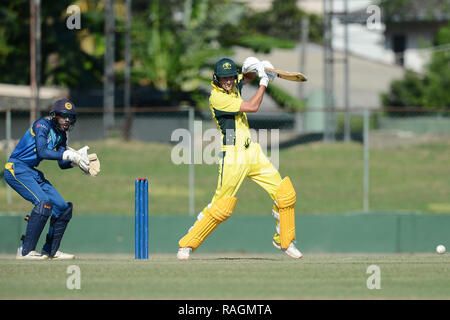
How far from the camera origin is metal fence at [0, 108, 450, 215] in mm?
17453

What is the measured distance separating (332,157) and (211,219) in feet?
A: 38.2

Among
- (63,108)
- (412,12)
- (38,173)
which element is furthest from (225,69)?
(412,12)

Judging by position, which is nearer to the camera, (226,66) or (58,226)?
(226,66)

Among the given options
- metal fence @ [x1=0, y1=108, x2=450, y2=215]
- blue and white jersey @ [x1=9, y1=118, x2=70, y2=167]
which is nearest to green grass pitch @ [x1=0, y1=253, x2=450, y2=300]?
blue and white jersey @ [x1=9, y1=118, x2=70, y2=167]

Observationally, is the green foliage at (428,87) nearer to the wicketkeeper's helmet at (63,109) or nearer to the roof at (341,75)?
the roof at (341,75)

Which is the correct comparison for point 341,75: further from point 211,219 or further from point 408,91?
point 211,219

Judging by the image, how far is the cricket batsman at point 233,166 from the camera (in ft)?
28.9

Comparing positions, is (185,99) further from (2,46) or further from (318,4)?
(318,4)

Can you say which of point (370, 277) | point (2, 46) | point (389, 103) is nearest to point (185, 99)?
point (2, 46)

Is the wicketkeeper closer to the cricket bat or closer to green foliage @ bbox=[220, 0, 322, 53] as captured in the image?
the cricket bat

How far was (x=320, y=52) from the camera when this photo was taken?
4262 centimetres

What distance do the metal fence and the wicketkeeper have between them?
6520 millimetres

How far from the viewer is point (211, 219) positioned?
8.91 metres

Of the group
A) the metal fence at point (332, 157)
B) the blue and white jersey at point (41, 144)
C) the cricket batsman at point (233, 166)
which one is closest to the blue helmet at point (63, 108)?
the blue and white jersey at point (41, 144)
